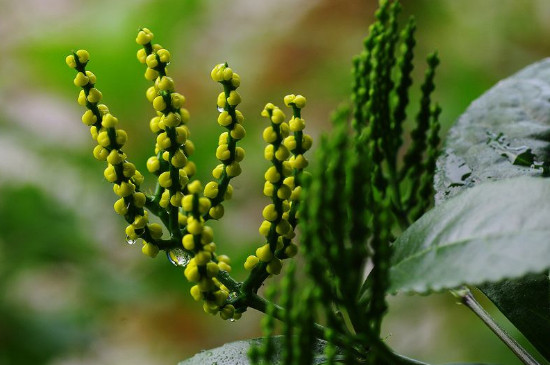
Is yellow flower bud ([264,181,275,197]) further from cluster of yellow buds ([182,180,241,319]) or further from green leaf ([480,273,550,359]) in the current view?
green leaf ([480,273,550,359])

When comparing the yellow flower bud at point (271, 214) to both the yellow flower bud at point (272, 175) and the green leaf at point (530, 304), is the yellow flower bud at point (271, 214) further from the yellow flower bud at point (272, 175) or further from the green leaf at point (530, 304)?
the green leaf at point (530, 304)

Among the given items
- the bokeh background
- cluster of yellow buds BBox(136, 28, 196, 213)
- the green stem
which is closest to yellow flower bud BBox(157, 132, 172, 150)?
cluster of yellow buds BBox(136, 28, 196, 213)

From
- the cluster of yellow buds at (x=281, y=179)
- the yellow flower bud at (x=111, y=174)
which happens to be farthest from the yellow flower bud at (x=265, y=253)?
the yellow flower bud at (x=111, y=174)

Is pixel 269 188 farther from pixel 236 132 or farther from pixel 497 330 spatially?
→ pixel 497 330

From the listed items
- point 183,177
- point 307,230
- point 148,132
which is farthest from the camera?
point 148,132

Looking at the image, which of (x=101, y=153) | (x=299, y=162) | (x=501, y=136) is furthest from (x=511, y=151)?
(x=101, y=153)

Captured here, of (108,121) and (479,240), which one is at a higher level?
(108,121)

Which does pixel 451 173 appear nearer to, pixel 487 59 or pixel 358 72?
pixel 358 72

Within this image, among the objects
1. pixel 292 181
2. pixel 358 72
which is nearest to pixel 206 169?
pixel 358 72
